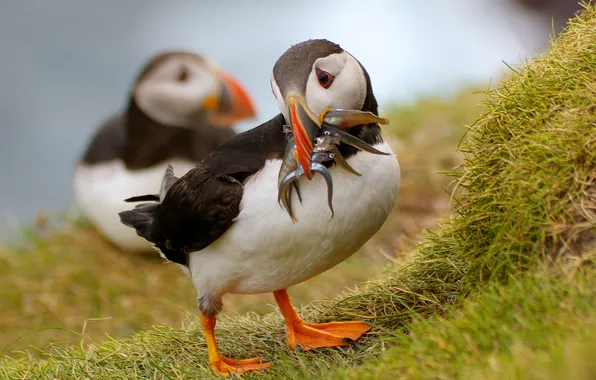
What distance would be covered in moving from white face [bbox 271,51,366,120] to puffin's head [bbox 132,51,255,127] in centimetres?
346

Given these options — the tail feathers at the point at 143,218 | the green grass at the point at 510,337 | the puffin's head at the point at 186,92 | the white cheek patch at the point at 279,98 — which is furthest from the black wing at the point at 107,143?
the green grass at the point at 510,337

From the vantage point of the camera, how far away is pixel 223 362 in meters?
2.81

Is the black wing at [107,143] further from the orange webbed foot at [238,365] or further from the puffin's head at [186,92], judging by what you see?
the orange webbed foot at [238,365]

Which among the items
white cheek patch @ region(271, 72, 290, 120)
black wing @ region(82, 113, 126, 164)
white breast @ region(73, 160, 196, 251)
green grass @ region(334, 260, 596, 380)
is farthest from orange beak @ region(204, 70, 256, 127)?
green grass @ region(334, 260, 596, 380)

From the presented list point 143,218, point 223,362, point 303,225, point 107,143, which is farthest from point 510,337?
point 107,143

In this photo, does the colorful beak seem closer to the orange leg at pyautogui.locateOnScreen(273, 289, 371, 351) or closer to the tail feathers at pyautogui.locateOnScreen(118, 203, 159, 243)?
the orange leg at pyautogui.locateOnScreen(273, 289, 371, 351)

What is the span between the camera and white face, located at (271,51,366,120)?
2.36 metres

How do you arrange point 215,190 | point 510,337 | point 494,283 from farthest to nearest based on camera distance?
point 215,190 → point 494,283 → point 510,337

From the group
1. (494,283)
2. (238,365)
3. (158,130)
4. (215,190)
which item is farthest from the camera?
(158,130)

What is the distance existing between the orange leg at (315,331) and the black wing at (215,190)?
45 cm

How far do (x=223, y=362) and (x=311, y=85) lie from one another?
1050 mm

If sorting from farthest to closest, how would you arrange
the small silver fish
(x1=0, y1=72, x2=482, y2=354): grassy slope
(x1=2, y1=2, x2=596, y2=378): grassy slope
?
(x1=0, y1=72, x2=482, y2=354): grassy slope → the small silver fish → (x1=2, y1=2, x2=596, y2=378): grassy slope

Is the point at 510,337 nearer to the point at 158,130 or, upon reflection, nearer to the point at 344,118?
the point at 344,118

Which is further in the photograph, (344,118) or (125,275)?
(125,275)
